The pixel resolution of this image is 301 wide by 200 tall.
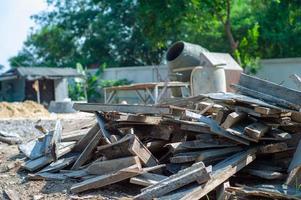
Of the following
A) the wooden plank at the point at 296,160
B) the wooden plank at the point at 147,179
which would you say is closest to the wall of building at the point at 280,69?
the wooden plank at the point at 296,160

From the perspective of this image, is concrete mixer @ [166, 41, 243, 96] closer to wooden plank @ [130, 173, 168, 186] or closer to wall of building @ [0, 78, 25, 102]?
wooden plank @ [130, 173, 168, 186]

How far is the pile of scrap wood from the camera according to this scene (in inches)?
179

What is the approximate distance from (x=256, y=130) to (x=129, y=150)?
157 cm

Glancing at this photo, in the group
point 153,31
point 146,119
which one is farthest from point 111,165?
point 153,31

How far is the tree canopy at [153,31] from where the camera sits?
20547mm

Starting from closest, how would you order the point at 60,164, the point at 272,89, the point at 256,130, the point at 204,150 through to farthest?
the point at 256,130 → the point at 204,150 → the point at 272,89 → the point at 60,164

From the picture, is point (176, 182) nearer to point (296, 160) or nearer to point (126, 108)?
point (296, 160)

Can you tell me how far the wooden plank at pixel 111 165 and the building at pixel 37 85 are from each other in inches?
952

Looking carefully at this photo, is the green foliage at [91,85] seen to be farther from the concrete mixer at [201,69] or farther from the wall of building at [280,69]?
the concrete mixer at [201,69]

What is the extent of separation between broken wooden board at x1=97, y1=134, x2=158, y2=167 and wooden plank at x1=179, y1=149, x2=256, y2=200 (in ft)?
3.01

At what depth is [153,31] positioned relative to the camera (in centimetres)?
2239

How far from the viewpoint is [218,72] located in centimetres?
1180

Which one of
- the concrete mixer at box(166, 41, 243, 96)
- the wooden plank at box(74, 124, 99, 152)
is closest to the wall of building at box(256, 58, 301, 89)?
the concrete mixer at box(166, 41, 243, 96)

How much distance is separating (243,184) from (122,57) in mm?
29771
